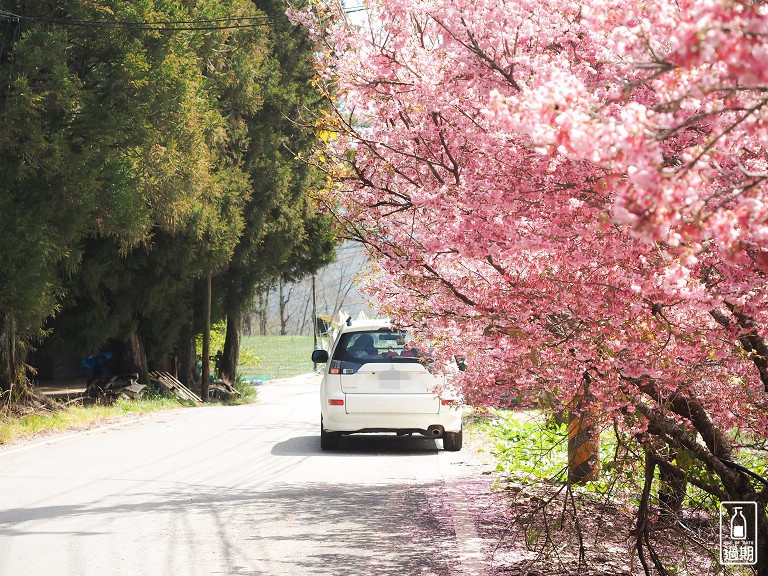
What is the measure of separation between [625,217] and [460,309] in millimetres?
4815

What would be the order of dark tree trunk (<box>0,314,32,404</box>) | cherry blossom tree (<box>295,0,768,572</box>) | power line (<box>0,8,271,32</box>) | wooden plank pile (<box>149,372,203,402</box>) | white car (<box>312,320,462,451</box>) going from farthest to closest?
1. wooden plank pile (<box>149,372,203,402</box>)
2. dark tree trunk (<box>0,314,32,404</box>)
3. power line (<box>0,8,271,32</box>)
4. white car (<box>312,320,462,451</box>)
5. cherry blossom tree (<box>295,0,768,572</box>)

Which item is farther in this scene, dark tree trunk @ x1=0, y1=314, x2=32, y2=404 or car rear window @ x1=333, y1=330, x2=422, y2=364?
dark tree trunk @ x1=0, y1=314, x2=32, y2=404

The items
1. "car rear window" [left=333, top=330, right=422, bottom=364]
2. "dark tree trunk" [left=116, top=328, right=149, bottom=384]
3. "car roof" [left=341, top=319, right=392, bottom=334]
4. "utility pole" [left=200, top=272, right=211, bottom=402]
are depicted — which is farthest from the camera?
"utility pole" [left=200, top=272, right=211, bottom=402]

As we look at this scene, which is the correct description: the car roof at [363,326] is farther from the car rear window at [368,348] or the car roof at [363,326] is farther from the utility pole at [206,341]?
the utility pole at [206,341]

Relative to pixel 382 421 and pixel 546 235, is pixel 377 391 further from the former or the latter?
pixel 546 235

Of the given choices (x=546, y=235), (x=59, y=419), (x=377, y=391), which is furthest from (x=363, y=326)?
(x=546, y=235)

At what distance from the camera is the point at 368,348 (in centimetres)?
1405

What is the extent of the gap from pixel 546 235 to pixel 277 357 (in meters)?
64.1

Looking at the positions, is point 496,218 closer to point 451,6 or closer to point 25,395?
point 451,6

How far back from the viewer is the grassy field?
53.8 meters

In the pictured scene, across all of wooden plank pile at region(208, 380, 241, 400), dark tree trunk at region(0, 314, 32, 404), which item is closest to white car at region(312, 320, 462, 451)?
dark tree trunk at region(0, 314, 32, 404)

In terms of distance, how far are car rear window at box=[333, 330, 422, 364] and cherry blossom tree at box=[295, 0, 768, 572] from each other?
19.1 ft

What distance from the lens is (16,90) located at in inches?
663

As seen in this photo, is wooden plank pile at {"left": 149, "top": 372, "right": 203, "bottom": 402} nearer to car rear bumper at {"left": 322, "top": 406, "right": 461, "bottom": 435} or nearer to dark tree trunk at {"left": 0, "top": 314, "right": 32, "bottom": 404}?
dark tree trunk at {"left": 0, "top": 314, "right": 32, "bottom": 404}
